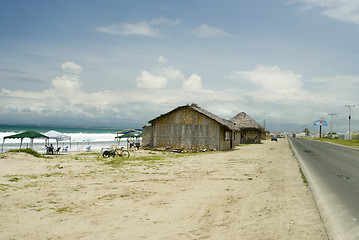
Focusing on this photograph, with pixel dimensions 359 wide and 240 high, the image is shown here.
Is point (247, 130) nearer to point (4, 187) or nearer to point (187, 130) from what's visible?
point (187, 130)

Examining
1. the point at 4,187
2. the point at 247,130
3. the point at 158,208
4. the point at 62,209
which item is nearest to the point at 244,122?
the point at 247,130

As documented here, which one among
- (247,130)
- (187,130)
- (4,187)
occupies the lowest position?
(4,187)

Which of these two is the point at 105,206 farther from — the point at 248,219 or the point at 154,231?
the point at 248,219

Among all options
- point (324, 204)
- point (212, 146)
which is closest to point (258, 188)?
point (324, 204)

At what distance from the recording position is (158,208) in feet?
23.9

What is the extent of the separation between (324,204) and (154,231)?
5.05m

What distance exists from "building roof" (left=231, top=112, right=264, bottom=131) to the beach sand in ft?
125

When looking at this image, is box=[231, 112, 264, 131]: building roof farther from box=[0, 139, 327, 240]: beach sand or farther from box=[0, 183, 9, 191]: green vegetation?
box=[0, 183, 9, 191]: green vegetation

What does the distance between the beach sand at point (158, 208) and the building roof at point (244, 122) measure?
Result: 125 feet

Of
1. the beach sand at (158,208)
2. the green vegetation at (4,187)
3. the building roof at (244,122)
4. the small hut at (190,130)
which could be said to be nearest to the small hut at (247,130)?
the building roof at (244,122)

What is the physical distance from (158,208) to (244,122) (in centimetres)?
4623

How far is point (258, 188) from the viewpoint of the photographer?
987cm

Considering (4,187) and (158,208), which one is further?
(4,187)

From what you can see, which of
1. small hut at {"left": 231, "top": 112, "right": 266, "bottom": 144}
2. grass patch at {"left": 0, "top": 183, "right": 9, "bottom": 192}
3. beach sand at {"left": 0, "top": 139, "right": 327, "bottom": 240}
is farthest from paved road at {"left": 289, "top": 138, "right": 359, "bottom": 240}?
small hut at {"left": 231, "top": 112, "right": 266, "bottom": 144}
